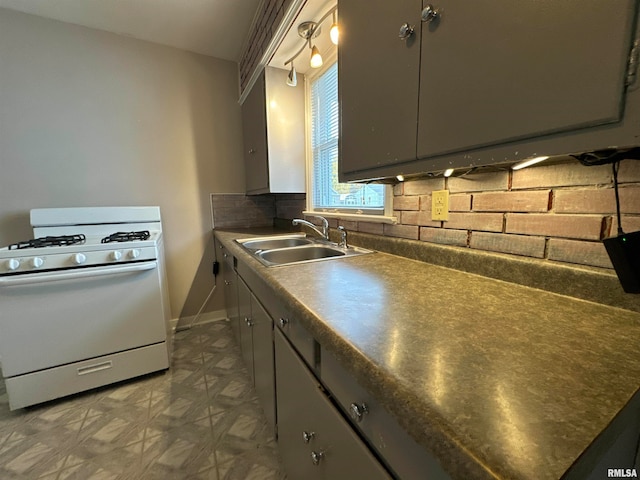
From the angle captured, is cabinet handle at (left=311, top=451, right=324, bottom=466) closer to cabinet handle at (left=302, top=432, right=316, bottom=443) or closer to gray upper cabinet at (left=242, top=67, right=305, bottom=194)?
cabinet handle at (left=302, top=432, right=316, bottom=443)

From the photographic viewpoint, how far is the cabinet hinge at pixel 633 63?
0.38 metres

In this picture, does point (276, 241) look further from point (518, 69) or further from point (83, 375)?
point (518, 69)

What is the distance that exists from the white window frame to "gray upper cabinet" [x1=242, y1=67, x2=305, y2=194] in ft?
0.14

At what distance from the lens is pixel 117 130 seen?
7.07 feet

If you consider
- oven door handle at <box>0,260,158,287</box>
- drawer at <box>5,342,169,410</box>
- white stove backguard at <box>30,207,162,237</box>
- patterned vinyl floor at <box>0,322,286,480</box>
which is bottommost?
patterned vinyl floor at <box>0,322,286,480</box>

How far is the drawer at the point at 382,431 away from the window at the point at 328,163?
1.07 meters

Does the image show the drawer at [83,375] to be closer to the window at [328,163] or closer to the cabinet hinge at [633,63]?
the window at [328,163]

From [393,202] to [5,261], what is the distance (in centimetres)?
198

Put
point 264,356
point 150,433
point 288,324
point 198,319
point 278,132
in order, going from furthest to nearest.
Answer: point 198,319 < point 278,132 < point 150,433 < point 264,356 < point 288,324

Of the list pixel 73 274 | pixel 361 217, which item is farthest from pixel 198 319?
pixel 361 217

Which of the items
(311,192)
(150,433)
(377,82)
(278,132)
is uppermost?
(278,132)

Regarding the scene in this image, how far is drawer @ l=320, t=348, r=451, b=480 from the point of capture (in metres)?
0.38

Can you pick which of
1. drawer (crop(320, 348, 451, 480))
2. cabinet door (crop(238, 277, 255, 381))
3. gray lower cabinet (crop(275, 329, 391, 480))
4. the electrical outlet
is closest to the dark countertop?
drawer (crop(320, 348, 451, 480))

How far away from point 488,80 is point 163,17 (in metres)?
2.34
